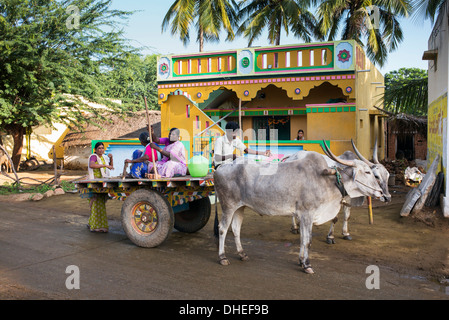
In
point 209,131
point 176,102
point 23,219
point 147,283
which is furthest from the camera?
point 176,102

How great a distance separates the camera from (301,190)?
5.27 m

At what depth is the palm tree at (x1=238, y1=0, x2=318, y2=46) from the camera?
18.8m

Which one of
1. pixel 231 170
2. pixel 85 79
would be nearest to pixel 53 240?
pixel 231 170

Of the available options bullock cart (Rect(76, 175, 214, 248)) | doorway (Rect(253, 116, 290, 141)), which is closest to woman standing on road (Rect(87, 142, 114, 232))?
bullock cart (Rect(76, 175, 214, 248))

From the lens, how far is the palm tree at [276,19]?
18844mm

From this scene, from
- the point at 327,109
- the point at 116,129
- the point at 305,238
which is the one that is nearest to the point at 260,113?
the point at 327,109

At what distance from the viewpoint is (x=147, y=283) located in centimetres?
473

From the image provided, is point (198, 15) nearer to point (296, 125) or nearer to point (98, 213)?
point (296, 125)

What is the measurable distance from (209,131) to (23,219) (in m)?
5.50

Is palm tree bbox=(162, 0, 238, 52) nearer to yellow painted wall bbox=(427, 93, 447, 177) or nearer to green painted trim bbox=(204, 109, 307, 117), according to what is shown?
green painted trim bbox=(204, 109, 307, 117)

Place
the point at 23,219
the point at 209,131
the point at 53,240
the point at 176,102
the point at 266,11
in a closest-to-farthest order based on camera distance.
Result: 1. the point at 53,240
2. the point at 23,219
3. the point at 209,131
4. the point at 176,102
5. the point at 266,11

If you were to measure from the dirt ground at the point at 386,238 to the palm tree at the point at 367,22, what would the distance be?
31.5ft

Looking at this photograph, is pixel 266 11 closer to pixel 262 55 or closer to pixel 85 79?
pixel 262 55

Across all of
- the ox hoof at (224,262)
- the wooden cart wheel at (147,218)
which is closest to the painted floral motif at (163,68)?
the wooden cart wheel at (147,218)
